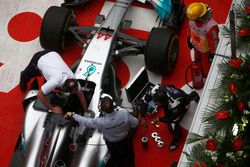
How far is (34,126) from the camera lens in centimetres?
604

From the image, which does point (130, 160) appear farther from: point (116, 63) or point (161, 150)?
point (116, 63)

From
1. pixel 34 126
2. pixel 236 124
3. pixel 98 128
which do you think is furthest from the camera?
pixel 34 126

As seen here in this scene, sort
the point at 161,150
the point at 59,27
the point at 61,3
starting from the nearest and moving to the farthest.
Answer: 1. the point at 161,150
2. the point at 59,27
3. the point at 61,3

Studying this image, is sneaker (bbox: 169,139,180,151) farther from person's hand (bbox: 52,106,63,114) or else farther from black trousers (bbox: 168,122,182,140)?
person's hand (bbox: 52,106,63,114)

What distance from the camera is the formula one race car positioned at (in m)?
5.82

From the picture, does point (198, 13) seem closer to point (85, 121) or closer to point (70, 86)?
point (70, 86)

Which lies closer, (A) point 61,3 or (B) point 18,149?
(B) point 18,149

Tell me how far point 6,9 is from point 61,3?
0.95 meters

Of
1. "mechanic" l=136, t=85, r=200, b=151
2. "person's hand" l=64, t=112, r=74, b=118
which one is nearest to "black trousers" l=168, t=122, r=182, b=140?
"mechanic" l=136, t=85, r=200, b=151

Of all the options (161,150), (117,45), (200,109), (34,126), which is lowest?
(161,150)

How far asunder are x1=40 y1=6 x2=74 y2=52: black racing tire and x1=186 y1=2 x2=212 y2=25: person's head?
2.04m

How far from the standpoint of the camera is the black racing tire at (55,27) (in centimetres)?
712

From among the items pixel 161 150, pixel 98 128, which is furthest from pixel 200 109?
pixel 161 150

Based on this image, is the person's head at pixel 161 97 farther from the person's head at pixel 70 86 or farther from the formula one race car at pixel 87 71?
the person's head at pixel 70 86
